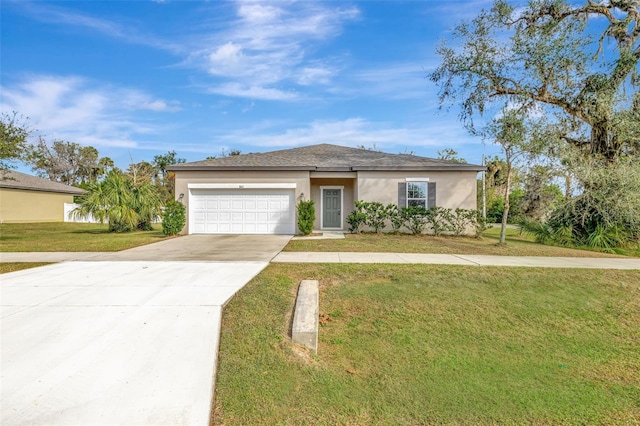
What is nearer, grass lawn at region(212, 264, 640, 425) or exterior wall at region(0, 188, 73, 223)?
grass lawn at region(212, 264, 640, 425)

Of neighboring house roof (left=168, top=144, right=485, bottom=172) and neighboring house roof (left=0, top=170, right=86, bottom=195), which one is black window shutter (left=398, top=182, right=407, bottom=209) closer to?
neighboring house roof (left=168, top=144, right=485, bottom=172)

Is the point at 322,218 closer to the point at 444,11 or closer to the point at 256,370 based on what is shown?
the point at 444,11

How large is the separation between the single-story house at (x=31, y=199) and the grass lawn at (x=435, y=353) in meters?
25.1

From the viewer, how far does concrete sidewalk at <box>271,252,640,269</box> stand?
7792 mm

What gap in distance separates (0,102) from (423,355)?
55.7ft

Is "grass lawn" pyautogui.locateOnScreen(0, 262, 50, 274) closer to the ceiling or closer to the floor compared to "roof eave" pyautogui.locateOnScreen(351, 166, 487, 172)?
closer to the floor

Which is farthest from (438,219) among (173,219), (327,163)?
(173,219)

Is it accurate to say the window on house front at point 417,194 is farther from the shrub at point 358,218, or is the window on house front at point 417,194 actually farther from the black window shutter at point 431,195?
the shrub at point 358,218

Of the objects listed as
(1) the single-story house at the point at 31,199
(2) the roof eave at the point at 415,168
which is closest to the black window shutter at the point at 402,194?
(2) the roof eave at the point at 415,168

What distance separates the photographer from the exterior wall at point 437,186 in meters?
15.1

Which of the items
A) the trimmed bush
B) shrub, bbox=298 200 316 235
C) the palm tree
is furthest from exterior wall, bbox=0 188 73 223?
the trimmed bush

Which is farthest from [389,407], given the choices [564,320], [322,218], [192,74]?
[192,74]

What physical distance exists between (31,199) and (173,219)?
60.3 ft

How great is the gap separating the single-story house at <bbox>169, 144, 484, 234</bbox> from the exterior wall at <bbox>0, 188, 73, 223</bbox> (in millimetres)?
16640
